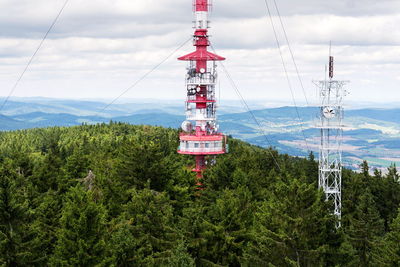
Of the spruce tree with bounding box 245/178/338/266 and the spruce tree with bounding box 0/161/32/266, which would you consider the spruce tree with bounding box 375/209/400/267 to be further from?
the spruce tree with bounding box 0/161/32/266

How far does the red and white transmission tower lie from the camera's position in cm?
8106

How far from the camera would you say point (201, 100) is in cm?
8181

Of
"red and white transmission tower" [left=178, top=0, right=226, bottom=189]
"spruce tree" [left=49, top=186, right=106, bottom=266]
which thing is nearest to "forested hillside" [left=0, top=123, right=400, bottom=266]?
"spruce tree" [left=49, top=186, right=106, bottom=266]

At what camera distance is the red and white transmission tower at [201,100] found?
81062 millimetres

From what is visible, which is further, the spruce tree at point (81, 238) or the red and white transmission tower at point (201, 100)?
the red and white transmission tower at point (201, 100)

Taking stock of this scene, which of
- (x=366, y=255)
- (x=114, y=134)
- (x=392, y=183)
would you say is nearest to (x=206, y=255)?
(x=366, y=255)

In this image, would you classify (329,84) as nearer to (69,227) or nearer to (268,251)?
(268,251)

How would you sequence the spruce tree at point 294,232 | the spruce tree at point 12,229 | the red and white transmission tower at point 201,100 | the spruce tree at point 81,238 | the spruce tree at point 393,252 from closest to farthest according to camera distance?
1. the spruce tree at point 81,238
2. the spruce tree at point 393,252
3. the spruce tree at point 12,229
4. the spruce tree at point 294,232
5. the red and white transmission tower at point 201,100

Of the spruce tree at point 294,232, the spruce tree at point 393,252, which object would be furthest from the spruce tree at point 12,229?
the spruce tree at point 393,252

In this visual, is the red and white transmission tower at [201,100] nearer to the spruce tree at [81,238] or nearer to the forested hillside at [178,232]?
the forested hillside at [178,232]

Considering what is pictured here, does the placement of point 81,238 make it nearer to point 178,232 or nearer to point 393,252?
point 178,232

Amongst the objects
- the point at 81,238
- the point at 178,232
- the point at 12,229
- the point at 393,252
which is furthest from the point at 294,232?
the point at 12,229

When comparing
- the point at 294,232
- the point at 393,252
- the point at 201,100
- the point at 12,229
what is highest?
the point at 201,100

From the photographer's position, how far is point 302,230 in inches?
1604
